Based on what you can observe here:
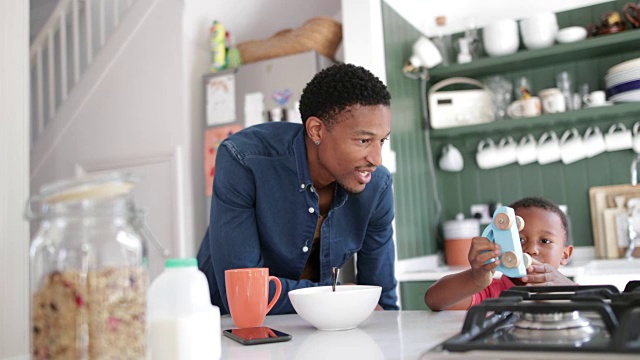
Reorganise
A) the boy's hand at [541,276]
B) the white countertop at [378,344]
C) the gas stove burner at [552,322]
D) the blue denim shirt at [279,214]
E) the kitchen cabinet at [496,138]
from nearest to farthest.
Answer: the white countertop at [378,344], the gas stove burner at [552,322], the boy's hand at [541,276], the blue denim shirt at [279,214], the kitchen cabinet at [496,138]

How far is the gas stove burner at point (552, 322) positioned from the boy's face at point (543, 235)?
29.8 inches

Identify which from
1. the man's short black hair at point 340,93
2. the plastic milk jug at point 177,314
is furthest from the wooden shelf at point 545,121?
the plastic milk jug at point 177,314

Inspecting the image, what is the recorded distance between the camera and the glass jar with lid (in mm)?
593

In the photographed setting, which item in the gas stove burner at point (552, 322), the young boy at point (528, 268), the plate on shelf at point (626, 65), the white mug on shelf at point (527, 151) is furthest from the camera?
the white mug on shelf at point (527, 151)

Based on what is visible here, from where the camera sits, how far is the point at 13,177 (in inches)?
93.6

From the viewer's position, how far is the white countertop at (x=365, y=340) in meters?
0.84

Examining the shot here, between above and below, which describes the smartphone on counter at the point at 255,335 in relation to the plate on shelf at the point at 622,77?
below

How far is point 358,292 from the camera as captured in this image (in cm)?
106

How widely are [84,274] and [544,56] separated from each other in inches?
119

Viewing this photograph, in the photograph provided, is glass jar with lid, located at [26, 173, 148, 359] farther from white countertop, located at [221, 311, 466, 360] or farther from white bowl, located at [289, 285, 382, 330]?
white bowl, located at [289, 285, 382, 330]

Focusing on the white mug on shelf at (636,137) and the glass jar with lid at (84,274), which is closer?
the glass jar with lid at (84,274)

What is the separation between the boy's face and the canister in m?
1.65

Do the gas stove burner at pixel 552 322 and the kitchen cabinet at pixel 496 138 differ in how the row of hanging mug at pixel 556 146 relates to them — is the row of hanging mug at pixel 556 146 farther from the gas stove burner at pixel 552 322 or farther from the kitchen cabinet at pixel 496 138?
the gas stove burner at pixel 552 322

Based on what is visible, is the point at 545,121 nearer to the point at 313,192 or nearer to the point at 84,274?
the point at 313,192
